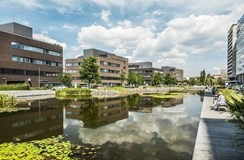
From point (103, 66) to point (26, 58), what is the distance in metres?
39.5

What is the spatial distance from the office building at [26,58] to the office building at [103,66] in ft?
63.9

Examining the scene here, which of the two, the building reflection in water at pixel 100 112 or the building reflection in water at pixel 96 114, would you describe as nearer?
the building reflection in water at pixel 96 114

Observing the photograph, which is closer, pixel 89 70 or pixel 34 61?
pixel 89 70

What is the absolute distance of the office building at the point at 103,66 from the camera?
91000 mm

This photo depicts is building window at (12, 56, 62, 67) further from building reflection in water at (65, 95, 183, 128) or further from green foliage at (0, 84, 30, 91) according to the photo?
building reflection in water at (65, 95, 183, 128)

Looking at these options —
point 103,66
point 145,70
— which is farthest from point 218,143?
point 145,70

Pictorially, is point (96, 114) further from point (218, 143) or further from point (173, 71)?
point (173, 71)

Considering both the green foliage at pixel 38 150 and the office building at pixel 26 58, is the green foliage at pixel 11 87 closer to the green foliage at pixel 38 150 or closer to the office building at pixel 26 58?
the office building at pixel 26 58

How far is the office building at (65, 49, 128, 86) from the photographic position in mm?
91000

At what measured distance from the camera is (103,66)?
92.2 metres

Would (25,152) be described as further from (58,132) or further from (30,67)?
(30,67)

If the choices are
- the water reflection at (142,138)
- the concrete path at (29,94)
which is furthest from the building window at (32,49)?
the water reflection at (142,138)

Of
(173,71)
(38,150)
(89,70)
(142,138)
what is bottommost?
(142,138)

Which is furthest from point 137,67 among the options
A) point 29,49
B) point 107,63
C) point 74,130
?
point 74,130
